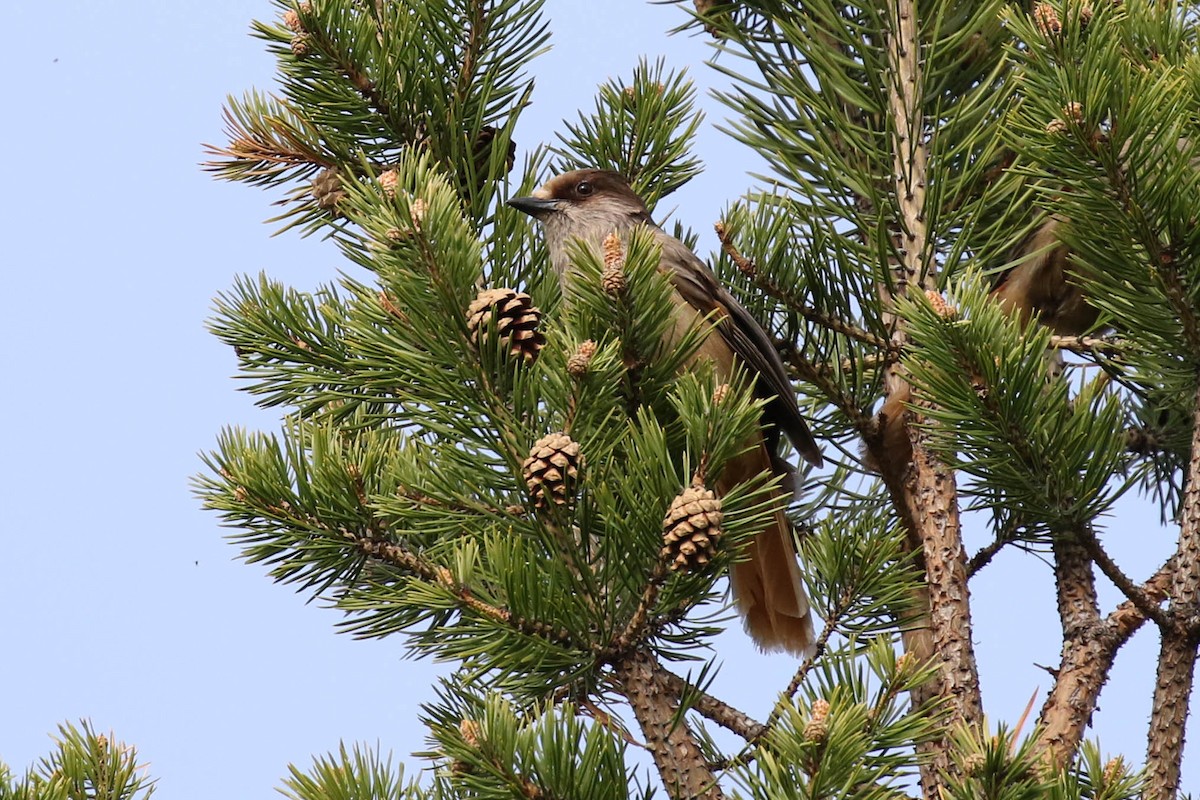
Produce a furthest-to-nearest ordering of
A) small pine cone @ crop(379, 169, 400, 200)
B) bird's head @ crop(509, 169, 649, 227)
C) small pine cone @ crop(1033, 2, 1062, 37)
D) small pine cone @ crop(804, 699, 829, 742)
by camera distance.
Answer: bird's head @ crop(509, 169, 649, 227), small pine cone @ crop(1033, 2, 1062, 37), small pine cone @ crop(379, 169, 400, 200), small pine cone @ crop(804, 699, 829, 742)

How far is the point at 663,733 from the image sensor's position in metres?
2.22

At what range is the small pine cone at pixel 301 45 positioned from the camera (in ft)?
9.11

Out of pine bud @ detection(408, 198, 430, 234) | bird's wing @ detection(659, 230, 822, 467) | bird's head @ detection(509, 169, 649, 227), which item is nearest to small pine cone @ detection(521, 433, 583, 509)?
pine bud @ detection(408, 198, 430, 234)

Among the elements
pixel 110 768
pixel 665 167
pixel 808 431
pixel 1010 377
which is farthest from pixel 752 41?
pixel 110 768

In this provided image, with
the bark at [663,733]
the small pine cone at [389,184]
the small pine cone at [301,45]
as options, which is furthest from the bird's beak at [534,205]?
the bark at [663,733]

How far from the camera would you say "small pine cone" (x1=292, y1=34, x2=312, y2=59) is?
2775 mm

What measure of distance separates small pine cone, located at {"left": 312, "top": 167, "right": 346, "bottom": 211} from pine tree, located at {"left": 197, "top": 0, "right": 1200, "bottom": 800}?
0.03 feet

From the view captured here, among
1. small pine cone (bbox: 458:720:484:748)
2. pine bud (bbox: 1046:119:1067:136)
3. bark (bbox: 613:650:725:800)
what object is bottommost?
small pine cone (bbox: 458:720:484:748)

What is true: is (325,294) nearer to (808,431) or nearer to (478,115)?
(478,115)

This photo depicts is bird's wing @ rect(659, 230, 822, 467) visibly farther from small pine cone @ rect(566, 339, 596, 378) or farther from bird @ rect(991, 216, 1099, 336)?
small pine cone @ rect(566, 339, 596, 378)

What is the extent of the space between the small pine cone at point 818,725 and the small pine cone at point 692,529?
280mm

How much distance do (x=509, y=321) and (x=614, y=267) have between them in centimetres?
19

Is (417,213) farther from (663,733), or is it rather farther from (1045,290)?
(1045,290)

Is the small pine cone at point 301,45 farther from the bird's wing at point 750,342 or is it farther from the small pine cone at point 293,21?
the bird's wing at point 750,342
